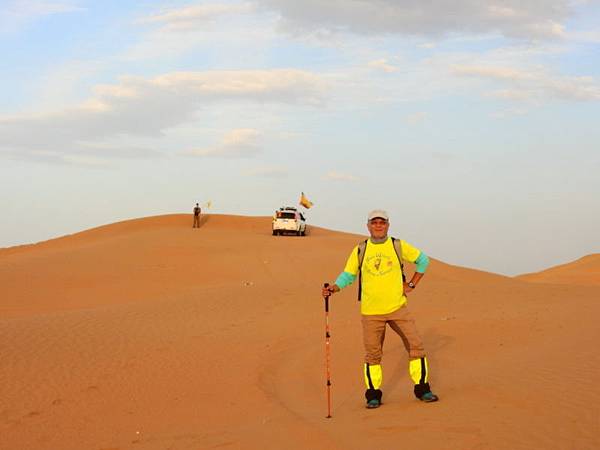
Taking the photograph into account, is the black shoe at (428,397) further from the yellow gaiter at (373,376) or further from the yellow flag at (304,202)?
the yellow flag at (304,202)

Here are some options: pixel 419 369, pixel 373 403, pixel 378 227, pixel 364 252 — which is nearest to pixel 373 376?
pixel 373 403

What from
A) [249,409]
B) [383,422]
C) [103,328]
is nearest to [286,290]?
[103,328]

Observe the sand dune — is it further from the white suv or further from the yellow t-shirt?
the yellow t-shirt

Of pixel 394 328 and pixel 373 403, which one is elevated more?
pixel 394 328

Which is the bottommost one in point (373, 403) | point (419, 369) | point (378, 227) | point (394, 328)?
point (373, 403)

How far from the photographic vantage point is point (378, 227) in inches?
335

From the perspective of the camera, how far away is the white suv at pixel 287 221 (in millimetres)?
40688

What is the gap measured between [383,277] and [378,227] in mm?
573

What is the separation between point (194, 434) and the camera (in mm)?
7883

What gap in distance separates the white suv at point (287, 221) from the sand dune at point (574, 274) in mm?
13015

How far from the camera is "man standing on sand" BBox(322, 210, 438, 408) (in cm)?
852

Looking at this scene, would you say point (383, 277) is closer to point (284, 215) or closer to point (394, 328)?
point (394, 328)

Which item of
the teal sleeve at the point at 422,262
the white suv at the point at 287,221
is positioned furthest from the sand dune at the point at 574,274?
the teal sleeve at the point at 422,262

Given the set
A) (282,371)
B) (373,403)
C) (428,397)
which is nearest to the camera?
(428,397)
